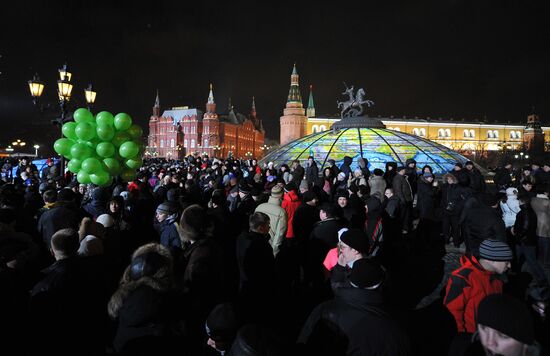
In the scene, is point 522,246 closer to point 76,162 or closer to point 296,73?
point 76,162

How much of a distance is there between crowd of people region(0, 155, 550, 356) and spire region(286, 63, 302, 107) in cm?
10019

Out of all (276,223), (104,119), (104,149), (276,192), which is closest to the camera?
(276,223)

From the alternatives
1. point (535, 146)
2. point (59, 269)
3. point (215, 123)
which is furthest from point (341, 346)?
point (215, 123)

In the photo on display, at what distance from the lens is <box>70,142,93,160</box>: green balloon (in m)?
7.77

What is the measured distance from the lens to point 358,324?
2.17 m

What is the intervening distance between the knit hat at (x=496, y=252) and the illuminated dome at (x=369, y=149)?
14.6 meters

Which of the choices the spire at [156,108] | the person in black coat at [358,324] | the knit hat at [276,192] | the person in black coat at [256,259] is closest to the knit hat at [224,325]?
the person in black coat at [358,324]

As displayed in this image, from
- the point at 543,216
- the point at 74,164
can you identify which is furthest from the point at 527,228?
the point at 74,164

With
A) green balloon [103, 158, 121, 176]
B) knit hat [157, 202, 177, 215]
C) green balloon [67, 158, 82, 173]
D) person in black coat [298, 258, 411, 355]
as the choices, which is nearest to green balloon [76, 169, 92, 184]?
green balloon [67, 158, 82, 173]

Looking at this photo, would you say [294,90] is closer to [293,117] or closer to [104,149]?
[293,117]

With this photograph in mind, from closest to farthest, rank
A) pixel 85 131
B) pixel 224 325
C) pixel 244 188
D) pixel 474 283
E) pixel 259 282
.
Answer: pixel 224 325 → pixel 474 283 → pixel 259 282 → pixel 244 188 → pixel 85 131

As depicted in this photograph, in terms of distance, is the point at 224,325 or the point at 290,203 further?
the point at 290,203

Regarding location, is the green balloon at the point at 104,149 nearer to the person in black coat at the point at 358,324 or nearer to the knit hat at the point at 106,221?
the knit hat at the point at 106,221

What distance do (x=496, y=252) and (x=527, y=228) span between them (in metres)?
3.76
